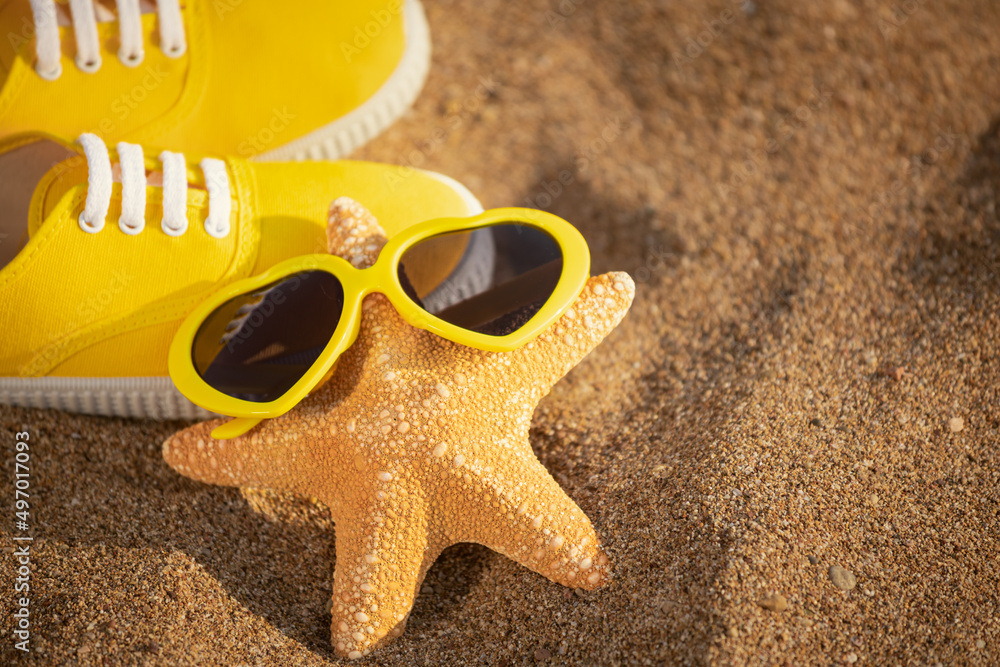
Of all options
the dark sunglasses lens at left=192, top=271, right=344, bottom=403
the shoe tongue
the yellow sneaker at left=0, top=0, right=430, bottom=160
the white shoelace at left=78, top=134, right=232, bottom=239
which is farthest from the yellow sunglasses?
the yellow sneaker at left=0, top=0, right=430, bottom=160

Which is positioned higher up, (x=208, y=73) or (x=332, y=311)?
(x=208, y=73)

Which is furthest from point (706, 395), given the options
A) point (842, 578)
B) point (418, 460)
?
point (418, 460)

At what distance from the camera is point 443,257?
5.51 feet

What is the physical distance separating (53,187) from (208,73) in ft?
1.79

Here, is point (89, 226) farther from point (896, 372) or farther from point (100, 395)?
point (896, 372)

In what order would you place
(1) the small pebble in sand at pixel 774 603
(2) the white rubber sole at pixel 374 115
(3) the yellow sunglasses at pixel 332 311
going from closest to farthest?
(1) the small pebble in sand at pixel 774 603, (3) the yellow sunglasses at pixel 332 311, (2) the white rubber sole at pixel 374 115

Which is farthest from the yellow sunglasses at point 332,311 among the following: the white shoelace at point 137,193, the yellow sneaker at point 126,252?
the white shoelace at point 137,193

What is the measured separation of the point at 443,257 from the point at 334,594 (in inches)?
29.8

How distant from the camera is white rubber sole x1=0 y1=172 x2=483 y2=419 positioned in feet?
5.36

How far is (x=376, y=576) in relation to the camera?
1380mm

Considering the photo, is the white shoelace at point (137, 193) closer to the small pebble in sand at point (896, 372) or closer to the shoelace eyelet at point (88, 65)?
the shoelace eyelet at point (88, 65)

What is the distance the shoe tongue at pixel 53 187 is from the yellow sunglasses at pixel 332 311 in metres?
0.45

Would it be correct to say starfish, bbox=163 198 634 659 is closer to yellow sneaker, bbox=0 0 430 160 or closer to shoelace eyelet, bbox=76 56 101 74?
yellow sneaker, bbox=0 0 430 160

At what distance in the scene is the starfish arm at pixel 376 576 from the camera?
138 centimetres
